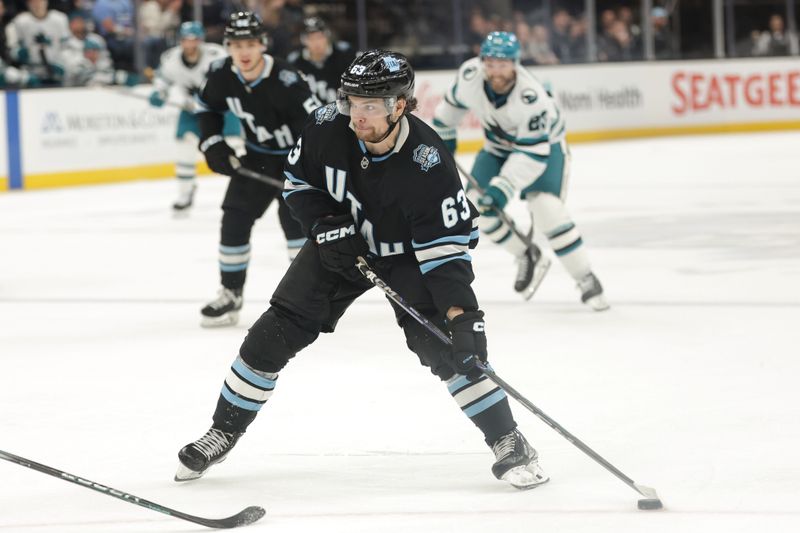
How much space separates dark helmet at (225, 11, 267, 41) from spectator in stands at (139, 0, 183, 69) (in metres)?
6.75

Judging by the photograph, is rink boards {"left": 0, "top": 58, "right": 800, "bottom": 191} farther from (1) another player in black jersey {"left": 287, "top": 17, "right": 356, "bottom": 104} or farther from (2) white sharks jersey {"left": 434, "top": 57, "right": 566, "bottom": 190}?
(2) white sharks jersey {"left": 434, "top": 57, "right": 566, "bottom": 190}

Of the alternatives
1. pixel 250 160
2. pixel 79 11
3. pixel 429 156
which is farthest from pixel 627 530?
pixel 79 11

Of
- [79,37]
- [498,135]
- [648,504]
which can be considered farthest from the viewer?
[79,37]

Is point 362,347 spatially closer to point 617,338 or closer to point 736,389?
point 617,338

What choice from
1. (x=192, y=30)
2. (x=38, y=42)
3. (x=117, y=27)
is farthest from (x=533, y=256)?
(x=117, y=27)

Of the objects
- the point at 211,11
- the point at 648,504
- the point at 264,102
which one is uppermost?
the point at 211,11

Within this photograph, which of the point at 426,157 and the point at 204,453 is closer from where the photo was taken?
the point at 426,157

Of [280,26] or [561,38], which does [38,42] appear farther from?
[561,38]

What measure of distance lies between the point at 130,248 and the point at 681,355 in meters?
3.78

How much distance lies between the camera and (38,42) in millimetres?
10633

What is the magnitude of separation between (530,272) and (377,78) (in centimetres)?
294

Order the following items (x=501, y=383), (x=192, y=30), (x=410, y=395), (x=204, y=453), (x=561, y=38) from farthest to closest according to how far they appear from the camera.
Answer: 1. (x=561, y=38)
2. (x=192, y=30)
3. (x=410, y=395)
4. (x=204, y=453)
5. (x=501, y=383)

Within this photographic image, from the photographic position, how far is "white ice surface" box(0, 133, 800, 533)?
9.54 feet

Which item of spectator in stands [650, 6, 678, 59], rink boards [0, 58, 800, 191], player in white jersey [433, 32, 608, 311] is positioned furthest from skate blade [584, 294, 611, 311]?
spectator in stands [650, 6, 678, 59]
